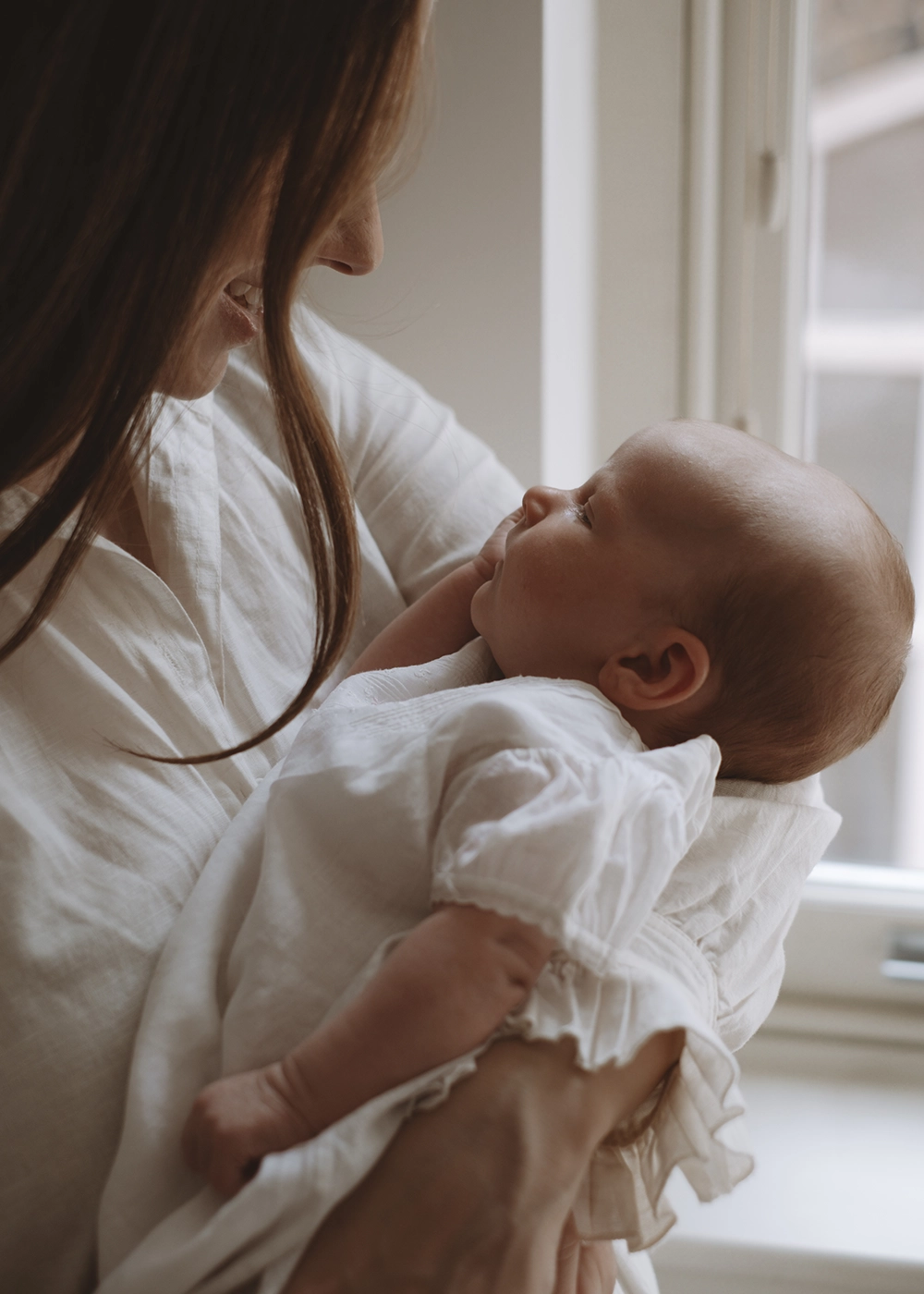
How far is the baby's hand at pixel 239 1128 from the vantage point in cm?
54

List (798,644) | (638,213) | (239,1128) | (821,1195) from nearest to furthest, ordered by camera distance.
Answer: (239,1128) → (798,644) → (821,1195) → (638,213)

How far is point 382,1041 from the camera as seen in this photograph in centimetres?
54

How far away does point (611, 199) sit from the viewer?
130cm

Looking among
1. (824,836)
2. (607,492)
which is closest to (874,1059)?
(824,836)

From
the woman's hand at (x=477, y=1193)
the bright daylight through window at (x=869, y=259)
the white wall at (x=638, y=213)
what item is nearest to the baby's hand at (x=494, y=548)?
the woman's hand at (x=477, y=1193)

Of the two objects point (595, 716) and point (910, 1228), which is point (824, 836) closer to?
point (595, 716)

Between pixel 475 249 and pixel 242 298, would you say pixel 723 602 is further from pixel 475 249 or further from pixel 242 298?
pixel 475 249

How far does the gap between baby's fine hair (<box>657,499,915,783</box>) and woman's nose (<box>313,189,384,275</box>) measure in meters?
0.32

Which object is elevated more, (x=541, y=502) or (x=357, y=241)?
(x=357, y=241)

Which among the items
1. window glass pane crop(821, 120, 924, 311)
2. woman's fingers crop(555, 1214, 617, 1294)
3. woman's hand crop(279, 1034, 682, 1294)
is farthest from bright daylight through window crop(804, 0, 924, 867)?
woman's hand crop(279, 1034, 682, 1294)

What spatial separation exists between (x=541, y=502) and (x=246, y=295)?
25cm

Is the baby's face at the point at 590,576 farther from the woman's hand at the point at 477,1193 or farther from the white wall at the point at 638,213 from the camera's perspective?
the white wall at the point at 638,213

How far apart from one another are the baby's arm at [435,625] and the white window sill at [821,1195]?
2.18ft

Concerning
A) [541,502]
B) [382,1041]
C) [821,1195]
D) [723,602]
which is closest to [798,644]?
[723,602]
